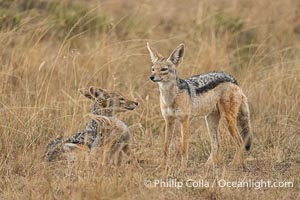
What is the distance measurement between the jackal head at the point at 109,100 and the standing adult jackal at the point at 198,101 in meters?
0.38

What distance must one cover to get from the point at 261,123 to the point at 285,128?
565mm

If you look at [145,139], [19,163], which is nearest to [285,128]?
[145,139]

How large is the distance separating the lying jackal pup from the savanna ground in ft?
0.49

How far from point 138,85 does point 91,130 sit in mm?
2917

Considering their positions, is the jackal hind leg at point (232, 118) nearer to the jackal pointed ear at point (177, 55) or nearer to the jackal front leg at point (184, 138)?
the jackal front leg at point (184, 138)

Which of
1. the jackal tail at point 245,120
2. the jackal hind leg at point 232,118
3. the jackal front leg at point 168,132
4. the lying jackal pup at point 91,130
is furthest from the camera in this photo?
the jackal tail at point 245,120

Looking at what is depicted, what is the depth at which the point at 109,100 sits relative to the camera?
30.9ft

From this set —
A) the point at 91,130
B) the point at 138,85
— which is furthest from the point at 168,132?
the point at 138,85

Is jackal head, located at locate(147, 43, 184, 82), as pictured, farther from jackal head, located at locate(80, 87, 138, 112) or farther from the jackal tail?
the jackal tail

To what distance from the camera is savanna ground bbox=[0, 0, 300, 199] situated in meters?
8.09

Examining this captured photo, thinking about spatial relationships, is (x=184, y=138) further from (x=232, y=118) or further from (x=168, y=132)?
(x=232, y=118)

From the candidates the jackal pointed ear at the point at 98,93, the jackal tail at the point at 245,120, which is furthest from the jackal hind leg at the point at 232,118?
the jackal pointed ear at the point at 98,93

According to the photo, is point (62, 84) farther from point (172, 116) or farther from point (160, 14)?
point (160, 14)

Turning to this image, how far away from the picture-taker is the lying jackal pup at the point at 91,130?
347 inches
